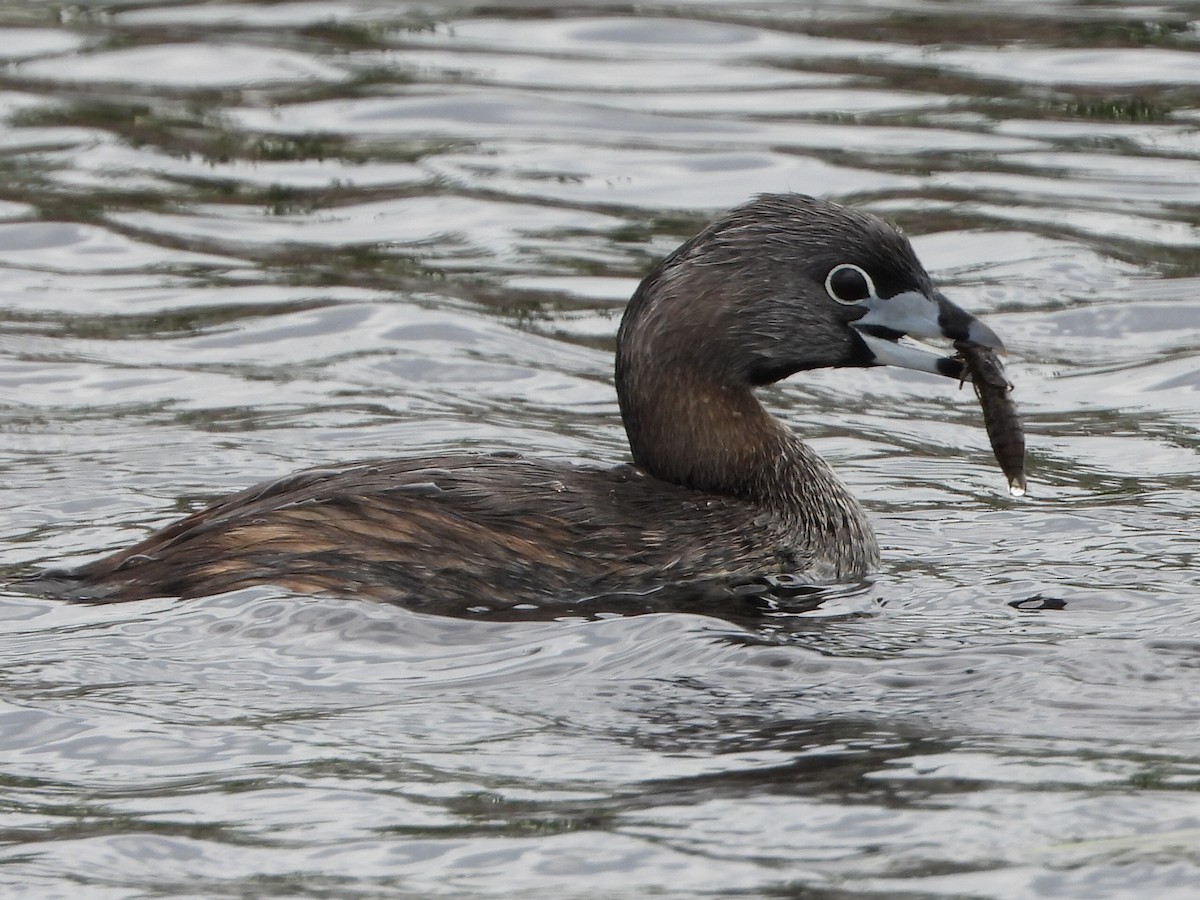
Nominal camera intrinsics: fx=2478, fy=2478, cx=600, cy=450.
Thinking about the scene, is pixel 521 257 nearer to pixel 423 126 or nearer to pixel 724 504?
pixel 423 126

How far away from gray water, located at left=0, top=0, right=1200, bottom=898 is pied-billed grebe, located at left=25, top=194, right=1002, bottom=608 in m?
0.21

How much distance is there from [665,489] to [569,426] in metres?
2.29

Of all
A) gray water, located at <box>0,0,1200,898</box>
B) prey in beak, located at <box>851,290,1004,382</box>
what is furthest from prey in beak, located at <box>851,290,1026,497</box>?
gray water, located at <box>0,0,1200,898</box>

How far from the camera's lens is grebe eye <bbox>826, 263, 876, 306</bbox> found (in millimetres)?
8117

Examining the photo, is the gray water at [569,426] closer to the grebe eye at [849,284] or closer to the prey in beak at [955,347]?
the prey in beak at [955,347]

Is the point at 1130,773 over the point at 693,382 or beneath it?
beneath

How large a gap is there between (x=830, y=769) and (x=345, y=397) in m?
4.95

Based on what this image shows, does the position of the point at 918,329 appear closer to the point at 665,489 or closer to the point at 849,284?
the point at 849,284

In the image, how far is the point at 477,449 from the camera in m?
9.85

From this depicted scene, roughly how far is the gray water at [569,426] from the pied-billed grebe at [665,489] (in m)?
A: 0.21

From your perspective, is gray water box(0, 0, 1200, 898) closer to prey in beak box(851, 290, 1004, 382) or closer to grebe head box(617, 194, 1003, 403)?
prey in beak box(851, 290, 1004, 382)

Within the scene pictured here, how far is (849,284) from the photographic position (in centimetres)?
813

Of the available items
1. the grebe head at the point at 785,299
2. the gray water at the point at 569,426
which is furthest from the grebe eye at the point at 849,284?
the gray water at the point at 569,426

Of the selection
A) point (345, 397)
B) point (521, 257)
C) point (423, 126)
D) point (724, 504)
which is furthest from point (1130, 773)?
point (423, 126)
